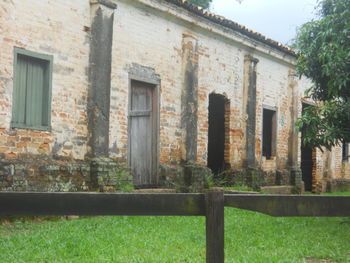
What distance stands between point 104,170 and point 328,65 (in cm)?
456

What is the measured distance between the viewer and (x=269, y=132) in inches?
688

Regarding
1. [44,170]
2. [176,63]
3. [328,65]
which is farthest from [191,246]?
[176,63]

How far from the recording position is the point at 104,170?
10352 millimetres

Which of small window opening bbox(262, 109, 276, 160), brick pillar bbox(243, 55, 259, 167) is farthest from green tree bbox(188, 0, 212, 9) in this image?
brick pillar bbox(243, 55, 259, 167)

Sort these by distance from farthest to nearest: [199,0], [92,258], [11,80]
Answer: [199,0] < [11,80] < [92,258]

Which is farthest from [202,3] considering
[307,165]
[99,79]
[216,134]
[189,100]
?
[99,79]

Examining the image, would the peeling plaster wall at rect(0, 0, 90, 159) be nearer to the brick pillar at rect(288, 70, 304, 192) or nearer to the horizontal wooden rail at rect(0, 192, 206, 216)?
the horizontal wooden rail at rect(0, 192, 206, 216)

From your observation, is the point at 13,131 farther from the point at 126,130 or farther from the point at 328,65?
the point at 328,65

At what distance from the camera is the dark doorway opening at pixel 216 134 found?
1546cm

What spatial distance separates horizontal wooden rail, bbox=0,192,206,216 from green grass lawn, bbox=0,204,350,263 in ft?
8.48

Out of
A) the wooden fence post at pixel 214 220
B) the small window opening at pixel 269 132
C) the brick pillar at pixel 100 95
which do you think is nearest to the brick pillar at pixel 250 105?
the small window opening at pixel 269 132

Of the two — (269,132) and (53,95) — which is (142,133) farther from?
(269,132)

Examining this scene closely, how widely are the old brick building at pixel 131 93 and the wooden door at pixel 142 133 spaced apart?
0.02 metres

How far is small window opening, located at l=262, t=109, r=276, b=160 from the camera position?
57.1 ft
